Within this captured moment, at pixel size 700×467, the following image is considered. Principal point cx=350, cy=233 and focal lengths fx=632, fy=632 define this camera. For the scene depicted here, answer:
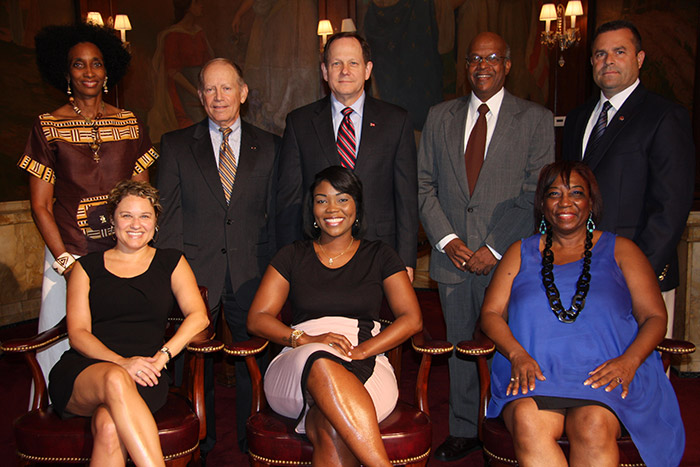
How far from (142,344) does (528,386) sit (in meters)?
1.57

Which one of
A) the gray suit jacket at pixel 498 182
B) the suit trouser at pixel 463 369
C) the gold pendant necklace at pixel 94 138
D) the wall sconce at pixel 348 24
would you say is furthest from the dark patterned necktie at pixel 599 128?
the wall sconce at pixel 348 24

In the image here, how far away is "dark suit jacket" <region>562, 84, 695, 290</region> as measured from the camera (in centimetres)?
279

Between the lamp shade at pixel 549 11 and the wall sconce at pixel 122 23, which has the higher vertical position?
the lamp shade at pixel 549 11

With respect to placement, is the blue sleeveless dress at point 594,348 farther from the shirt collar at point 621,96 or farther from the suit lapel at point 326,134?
the suit lapel at point 326,134

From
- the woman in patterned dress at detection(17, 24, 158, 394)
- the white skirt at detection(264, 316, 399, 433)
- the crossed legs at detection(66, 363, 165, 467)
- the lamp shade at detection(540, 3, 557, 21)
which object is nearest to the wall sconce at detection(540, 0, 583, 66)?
the lamp shade at detection(540, 3, 557, 21)

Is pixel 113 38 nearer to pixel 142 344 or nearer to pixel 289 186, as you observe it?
pixel 289 186

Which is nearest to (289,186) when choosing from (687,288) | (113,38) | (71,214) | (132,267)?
(132,267)

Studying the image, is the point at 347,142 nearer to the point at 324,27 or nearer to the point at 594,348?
the point at 594,348

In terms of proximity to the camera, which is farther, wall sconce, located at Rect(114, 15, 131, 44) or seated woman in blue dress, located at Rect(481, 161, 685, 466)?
wall sconce, located at Rect(114, 15, 131, 44)

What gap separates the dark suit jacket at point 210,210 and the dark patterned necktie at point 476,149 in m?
1.01

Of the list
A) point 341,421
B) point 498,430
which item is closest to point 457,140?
point 498,430

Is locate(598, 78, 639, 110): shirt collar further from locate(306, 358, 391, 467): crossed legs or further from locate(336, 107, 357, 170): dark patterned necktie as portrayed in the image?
locate(306, 358, 391, 467): crossed legs

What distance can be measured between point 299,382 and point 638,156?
1.83 meters

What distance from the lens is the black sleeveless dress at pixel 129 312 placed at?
2605 millimetres
